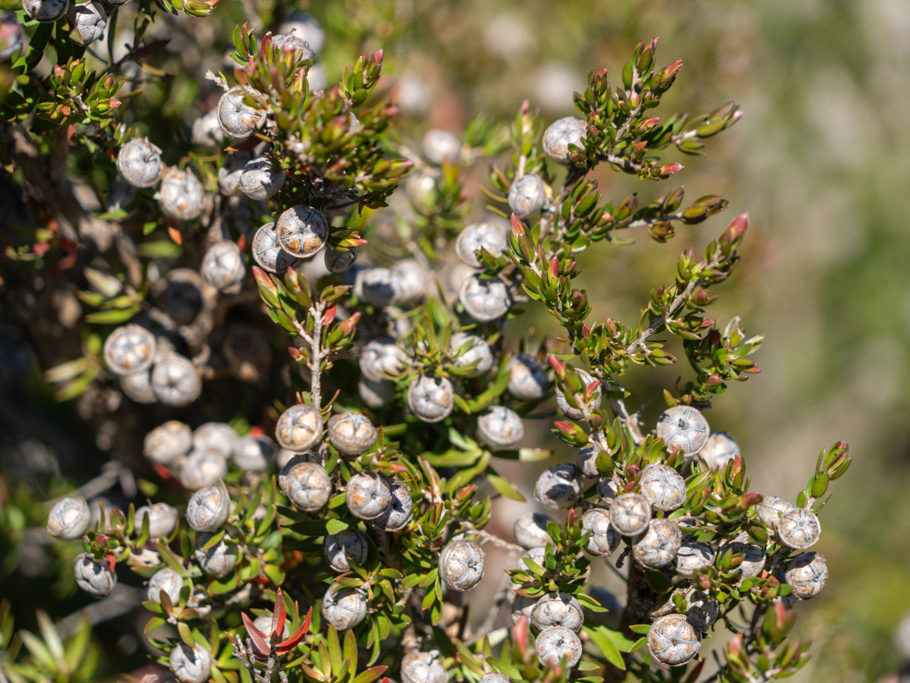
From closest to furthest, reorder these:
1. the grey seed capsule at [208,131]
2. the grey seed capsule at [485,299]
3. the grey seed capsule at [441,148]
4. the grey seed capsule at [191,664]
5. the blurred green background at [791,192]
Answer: the grey seed capsule at [191,664]
the grey seed capsule at [485,299]
the grey seed capsule at [208,131]
the grey seed capsule at [441,148]
the blurred green background at [791,192]

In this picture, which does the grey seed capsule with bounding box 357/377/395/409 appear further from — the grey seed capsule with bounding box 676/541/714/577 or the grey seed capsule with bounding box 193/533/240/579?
the grey seed capsule with bounding box 676/541/714/577

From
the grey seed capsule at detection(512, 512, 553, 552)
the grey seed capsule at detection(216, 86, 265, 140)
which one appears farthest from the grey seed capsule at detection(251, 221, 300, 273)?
the grey seed capsule at detection(512, 512, 553, 552)

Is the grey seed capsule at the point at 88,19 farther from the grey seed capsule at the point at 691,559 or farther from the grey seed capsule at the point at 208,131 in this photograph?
the grey seed capsule at the point at 691,559

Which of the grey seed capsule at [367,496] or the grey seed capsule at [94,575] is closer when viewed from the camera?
the grey seed capsule at [367,496]

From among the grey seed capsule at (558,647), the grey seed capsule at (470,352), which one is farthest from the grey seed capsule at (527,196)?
the grey seed capsule at (558,647)

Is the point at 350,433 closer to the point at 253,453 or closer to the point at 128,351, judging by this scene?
the point at 253,453

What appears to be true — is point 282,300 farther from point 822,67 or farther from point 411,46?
point 822,67

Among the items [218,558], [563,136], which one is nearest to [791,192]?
[563,136]
